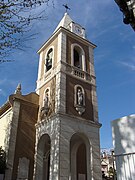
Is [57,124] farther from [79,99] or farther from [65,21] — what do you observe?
[65,21]

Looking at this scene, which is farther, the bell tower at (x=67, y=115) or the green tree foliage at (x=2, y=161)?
the bell tower at (x=67, y=115)

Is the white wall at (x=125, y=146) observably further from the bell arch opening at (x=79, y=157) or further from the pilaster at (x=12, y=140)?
the pilaster at (x=12, y=140)

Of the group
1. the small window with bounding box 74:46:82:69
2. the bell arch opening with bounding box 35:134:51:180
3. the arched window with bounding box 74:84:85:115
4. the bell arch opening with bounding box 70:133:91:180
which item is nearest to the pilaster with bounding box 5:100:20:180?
the bell arch opening with bounding box 35:134:51:180

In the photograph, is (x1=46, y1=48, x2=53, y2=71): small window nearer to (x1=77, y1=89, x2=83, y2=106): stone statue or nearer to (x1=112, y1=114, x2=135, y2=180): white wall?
(x1=77, y1=89, x2=83, y2=106): stone statue

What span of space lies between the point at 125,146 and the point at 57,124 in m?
6.82

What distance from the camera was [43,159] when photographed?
1453 cm

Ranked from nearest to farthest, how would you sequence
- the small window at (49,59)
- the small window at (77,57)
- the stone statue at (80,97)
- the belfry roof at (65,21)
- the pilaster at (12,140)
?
the pilaster at (12,140)
the stone statue at (80,97)
the small window at (49,59)
the small window at (77,57)
the belfry roof at (65,21)

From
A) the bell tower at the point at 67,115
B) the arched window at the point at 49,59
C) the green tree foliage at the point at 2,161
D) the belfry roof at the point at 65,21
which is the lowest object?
the green tree foliage at the point at 2,161

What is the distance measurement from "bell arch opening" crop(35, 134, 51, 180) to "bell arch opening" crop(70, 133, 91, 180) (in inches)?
73.7

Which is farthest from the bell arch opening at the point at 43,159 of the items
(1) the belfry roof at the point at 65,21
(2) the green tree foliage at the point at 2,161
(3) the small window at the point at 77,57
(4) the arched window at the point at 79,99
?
(1) the belfry roof at the point at 65,21

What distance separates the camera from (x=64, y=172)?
11.9m

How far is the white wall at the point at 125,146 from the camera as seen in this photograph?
6477mm

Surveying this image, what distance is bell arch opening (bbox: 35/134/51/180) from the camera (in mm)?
13602

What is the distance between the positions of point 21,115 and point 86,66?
7.11 meters
